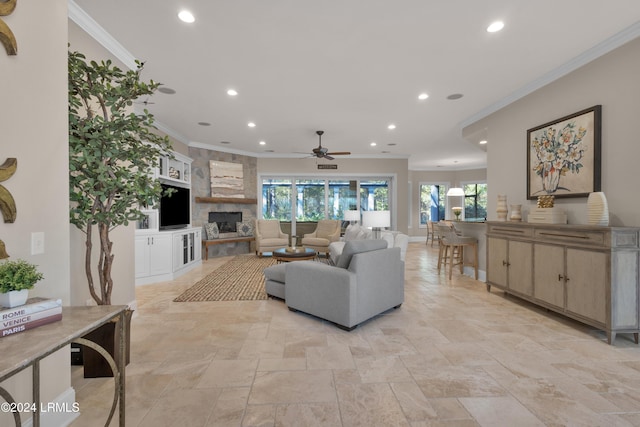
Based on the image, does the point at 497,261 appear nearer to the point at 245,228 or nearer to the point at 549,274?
the point at 549,274

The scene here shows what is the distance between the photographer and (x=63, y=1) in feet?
5.49

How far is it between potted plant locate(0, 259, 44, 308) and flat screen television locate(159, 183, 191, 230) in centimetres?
414

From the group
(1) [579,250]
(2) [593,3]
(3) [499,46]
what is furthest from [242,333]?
(2) [593,3]

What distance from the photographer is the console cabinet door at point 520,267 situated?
3.42m

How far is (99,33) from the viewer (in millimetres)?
2650

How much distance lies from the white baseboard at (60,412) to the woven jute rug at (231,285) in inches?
85.2

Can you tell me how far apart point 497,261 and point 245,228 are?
586 cm

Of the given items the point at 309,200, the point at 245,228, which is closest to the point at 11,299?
the point at 245,228

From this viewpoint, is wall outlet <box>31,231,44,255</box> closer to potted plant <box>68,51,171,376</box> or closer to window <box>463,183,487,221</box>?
potted plant <box>68,51,171,376</box>

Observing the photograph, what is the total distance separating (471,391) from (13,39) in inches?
125

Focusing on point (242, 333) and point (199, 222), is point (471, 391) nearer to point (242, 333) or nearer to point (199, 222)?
point (242, 333)

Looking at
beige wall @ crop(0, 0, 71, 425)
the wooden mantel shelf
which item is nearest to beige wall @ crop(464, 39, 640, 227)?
beige wall @ crop(0, 0, 71, 425)

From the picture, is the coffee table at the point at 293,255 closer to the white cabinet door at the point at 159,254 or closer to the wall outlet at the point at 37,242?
the white cabinet door at the point at 159,254

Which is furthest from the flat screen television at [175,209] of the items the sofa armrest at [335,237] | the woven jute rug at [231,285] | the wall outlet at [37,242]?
the wall outlet at [37,242]
